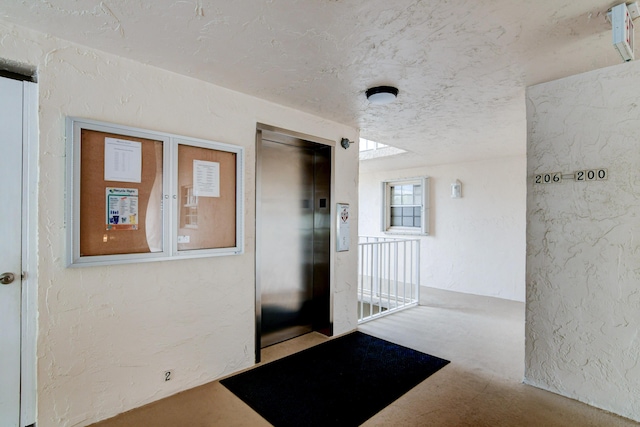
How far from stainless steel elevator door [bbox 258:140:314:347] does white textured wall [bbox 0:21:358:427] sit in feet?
1.54

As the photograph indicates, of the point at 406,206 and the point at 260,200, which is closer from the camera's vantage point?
the point at 260,200

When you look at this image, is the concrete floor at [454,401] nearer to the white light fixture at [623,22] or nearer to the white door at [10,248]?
the white door at [10,248]

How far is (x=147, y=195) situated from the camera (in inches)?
80.4

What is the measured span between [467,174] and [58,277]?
5.59m

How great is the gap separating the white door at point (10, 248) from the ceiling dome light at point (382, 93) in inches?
87.8

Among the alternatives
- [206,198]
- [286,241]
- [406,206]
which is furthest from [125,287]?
[406,206]

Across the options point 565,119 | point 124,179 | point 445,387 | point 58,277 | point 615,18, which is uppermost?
point 615,18

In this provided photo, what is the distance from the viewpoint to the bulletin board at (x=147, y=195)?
→ 5.98ft

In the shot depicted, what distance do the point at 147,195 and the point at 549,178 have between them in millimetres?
2877

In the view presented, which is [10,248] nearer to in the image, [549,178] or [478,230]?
[549,178]

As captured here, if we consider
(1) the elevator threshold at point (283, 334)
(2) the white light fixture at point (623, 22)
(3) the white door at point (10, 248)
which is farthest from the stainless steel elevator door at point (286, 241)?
(2) the white light fixture at point (623, 22)

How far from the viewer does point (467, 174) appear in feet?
17.8

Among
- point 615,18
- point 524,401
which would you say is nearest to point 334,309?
point 524,401

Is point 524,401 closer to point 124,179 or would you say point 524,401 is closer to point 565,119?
point 565,119
